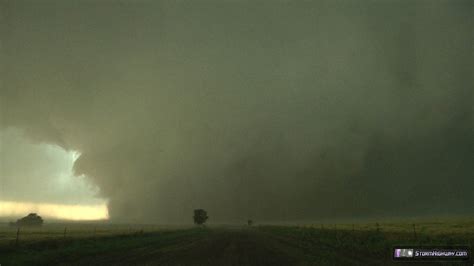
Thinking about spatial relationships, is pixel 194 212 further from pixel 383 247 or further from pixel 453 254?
pixel 453 254

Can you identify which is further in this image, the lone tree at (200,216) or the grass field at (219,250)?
the lone tree at (200,216)

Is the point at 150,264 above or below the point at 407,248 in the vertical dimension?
below

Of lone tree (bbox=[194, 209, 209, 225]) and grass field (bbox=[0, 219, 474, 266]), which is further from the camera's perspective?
lone tree (bbox=[194, 209, 209, 225])

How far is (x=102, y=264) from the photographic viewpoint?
24000mm

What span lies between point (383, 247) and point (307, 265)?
16840 mm

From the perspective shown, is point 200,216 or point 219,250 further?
point 200,216

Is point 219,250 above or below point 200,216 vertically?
below

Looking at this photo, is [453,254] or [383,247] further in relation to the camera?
[383,247]

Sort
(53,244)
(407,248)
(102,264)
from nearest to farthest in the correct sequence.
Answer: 1. (407,248)
2. (102,264)
3. (53,244)

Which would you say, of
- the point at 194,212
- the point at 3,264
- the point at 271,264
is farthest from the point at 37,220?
the point at 271,264

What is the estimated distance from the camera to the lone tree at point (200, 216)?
7387 inches

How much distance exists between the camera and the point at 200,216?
7416 inches

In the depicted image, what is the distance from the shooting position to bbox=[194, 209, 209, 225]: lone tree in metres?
188

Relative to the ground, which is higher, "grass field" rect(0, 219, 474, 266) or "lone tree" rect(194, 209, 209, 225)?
"lone tree" rect(194, 209, 209, 225)
